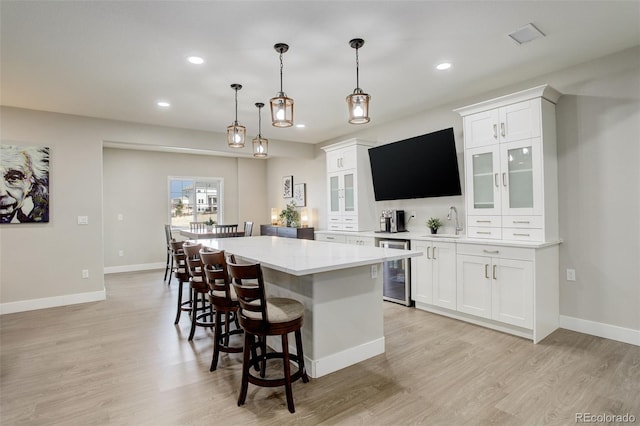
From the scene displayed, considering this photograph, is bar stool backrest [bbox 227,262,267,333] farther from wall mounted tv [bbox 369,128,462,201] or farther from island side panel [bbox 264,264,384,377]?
wall mounted tv [bbox 369,128,462,201]

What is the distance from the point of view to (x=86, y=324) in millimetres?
3818

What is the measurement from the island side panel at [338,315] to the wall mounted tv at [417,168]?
1991 millimetres

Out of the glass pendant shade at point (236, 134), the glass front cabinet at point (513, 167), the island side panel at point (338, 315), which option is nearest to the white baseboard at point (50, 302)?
the glass pendant shade at point (236, 134)

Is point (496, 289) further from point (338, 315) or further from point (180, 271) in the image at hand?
point (180, 271)

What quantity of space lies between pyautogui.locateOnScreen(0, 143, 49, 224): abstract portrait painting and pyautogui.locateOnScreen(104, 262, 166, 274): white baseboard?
2.80 meters

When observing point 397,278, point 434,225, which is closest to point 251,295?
point 397,278

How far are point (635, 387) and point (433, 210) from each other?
270cm

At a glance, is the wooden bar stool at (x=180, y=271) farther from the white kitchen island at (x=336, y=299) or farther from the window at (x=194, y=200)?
the window at (x=194, y=200)

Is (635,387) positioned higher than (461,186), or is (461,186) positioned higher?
(461,186)

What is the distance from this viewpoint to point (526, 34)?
2.67 metres

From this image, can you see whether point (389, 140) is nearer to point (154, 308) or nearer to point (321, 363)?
point (321, 363)

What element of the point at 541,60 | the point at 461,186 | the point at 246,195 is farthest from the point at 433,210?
the point at 246,195

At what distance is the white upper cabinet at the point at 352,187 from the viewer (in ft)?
17.5

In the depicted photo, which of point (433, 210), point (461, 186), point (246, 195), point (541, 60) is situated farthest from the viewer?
point (246, 195)
